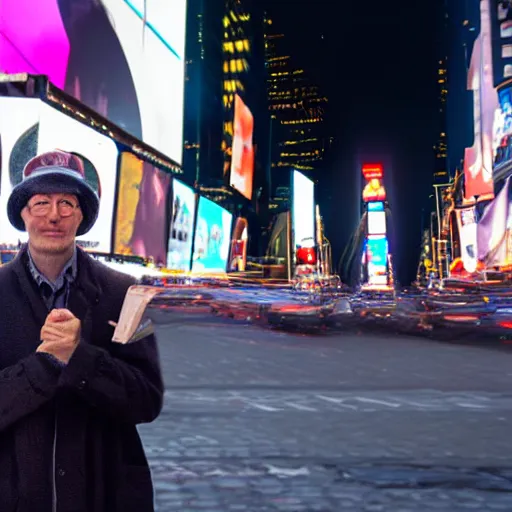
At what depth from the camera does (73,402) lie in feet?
5.25

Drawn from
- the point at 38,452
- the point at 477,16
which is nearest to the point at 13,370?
the point at 38,452

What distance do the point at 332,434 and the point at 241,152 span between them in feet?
108

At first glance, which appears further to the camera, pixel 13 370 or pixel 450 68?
pixel 450 68

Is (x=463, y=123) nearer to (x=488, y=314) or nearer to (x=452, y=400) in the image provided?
(x=488, y=314)

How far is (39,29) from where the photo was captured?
12883 mm

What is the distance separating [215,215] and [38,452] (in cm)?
2753

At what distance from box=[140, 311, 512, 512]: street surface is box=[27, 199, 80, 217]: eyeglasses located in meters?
2.40

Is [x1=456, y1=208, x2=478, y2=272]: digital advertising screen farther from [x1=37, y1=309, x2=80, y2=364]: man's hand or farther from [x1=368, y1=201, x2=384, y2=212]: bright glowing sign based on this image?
[x1=368, y1=201, x2=384, y2=212]: bright glowing sign

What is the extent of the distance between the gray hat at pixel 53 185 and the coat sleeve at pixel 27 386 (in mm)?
407

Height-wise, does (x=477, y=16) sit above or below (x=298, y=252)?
above

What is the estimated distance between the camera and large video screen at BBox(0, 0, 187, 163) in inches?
492

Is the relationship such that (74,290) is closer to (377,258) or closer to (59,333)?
(59,333)

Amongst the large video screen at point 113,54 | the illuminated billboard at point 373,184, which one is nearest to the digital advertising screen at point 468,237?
the large video screen at point 113,54

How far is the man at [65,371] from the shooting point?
4.99 ft
